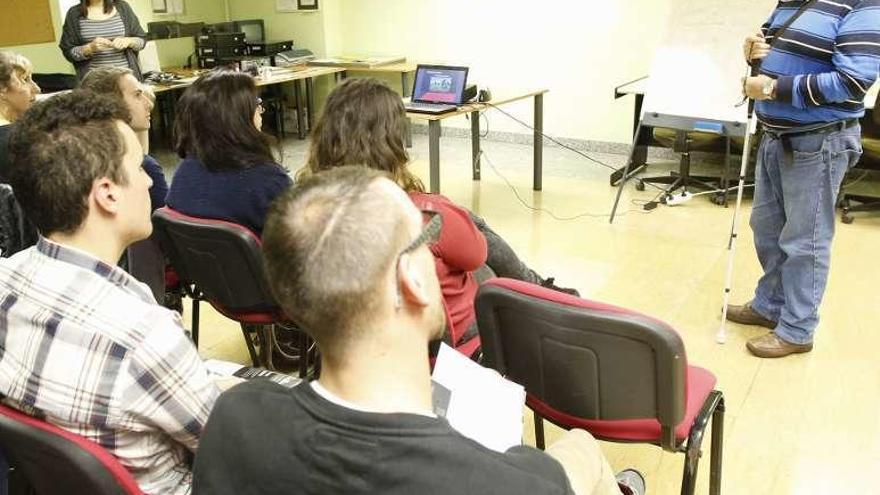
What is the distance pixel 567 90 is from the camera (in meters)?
6.27

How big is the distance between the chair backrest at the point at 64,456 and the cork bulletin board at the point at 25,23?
585 cm

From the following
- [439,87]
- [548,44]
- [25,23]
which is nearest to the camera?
[439,87]

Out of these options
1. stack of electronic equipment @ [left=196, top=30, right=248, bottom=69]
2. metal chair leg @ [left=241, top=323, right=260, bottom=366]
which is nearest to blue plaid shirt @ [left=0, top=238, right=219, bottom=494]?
metal chair leg @ [left=241, top=323, right=260, bottom=366]

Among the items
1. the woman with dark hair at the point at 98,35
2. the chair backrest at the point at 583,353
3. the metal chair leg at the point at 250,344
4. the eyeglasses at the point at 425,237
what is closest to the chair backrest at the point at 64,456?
the eyeglasses at the point at 425,237

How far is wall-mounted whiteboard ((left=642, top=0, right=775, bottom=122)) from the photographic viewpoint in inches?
155

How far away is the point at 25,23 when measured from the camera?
599 centimetres

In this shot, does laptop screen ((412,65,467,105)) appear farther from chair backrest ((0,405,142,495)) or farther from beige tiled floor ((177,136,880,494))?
chair backrest ((0,405,142,495))

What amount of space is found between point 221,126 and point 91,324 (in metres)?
1.25

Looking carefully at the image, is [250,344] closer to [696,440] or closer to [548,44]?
[696,440]

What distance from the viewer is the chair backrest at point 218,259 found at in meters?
2.09

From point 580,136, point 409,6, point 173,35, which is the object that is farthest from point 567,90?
point 173,35

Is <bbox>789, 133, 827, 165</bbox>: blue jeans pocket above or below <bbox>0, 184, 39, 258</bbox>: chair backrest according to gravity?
above

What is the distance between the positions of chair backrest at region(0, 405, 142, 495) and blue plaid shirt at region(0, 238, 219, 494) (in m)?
0.07

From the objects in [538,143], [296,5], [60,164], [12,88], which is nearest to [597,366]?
[60,164]
